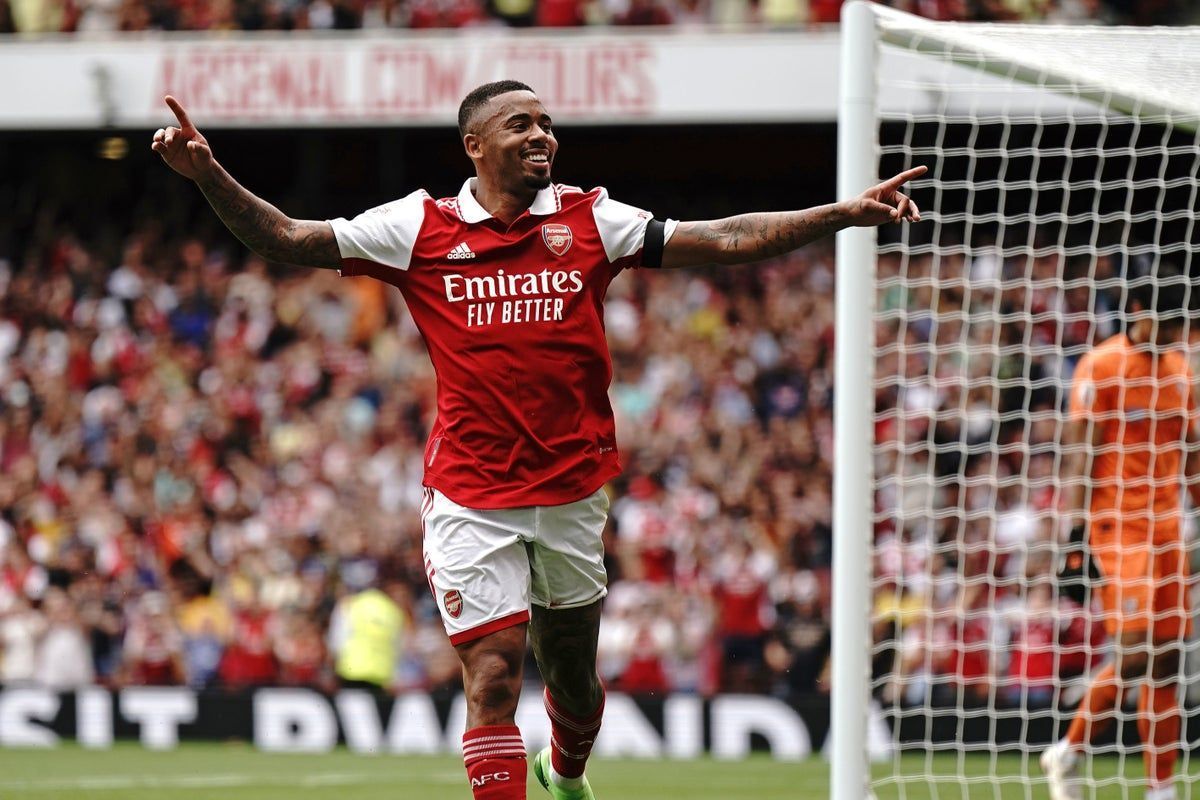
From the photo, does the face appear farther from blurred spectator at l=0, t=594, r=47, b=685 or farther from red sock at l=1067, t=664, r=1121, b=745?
blurred spectator at l=0, t=594, r=47, b=685

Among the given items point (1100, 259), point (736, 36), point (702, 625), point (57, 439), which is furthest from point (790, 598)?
point (57, 439)

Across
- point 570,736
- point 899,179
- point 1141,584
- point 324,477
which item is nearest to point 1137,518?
point 1141,584

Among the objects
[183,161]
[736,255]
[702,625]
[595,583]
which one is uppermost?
[183,161]

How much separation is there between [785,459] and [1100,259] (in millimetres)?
3161

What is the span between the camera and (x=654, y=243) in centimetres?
544

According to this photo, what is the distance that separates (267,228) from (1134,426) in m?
4.38

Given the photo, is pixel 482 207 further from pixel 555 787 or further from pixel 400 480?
pixel 400 480

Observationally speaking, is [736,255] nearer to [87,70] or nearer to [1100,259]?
[1100,259]

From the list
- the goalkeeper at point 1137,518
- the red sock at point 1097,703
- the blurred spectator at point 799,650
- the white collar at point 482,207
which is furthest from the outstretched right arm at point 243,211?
the blurred spectator at point 799,650

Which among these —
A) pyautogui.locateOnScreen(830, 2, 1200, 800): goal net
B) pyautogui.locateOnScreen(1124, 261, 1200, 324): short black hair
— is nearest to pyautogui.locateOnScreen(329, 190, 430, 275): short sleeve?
pyautogui.locateOnScreen(830, 2, 1200, 800): goal net

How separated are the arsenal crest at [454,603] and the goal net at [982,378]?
5.50 ft

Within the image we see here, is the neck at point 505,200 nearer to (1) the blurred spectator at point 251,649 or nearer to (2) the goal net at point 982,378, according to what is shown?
(2) the goal net at point 982,378

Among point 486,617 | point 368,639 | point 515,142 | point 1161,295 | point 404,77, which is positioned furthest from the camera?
point 404,77

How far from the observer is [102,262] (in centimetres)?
1825
